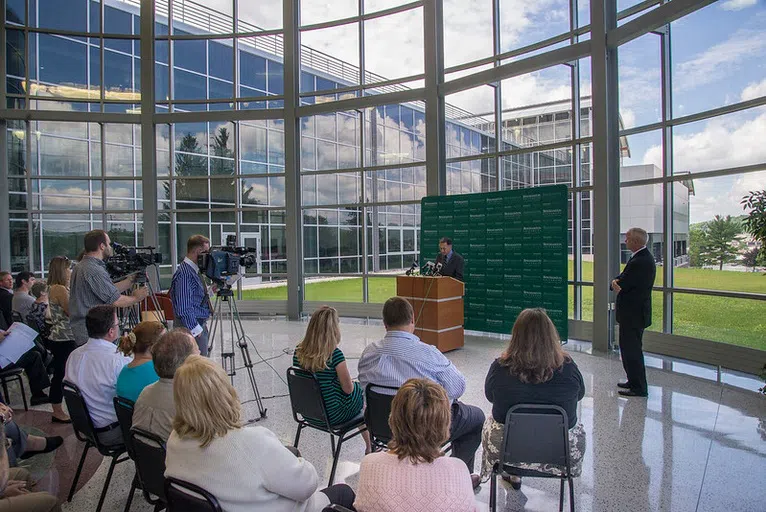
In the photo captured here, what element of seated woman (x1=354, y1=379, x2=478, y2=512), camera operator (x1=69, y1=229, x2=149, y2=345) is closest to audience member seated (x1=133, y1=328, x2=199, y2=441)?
seated woman (x1=354, y1=379, x2=478, y2=512)

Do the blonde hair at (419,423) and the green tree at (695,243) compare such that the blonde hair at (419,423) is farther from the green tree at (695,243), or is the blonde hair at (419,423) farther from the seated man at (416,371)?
the green tree at (695,243)

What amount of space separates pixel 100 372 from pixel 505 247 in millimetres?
6165

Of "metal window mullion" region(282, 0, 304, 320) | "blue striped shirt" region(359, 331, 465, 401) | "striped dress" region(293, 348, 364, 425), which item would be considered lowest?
"striped dress" region(293, 348, 364, 425)

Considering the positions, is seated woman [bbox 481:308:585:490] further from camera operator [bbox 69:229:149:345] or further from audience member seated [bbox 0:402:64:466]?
camera operator [bbox 69:229:149:345]

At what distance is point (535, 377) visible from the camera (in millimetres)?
2551

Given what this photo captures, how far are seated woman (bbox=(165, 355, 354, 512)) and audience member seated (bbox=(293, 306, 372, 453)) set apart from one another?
3.99 ft

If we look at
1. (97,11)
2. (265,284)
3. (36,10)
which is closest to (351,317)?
→ (265,284)

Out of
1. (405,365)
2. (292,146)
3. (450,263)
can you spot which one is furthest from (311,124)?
(405,365)

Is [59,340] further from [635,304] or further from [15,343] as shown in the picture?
[635,304]

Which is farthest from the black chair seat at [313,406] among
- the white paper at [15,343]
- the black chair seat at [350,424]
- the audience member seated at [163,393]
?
the white paper at [15,343]

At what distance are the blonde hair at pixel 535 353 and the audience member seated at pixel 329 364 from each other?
41.3 inches

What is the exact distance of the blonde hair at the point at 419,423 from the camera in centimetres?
169

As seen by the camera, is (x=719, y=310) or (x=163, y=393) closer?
(x=163, y=393)

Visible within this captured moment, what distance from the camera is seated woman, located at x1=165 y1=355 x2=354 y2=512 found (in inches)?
68.0
